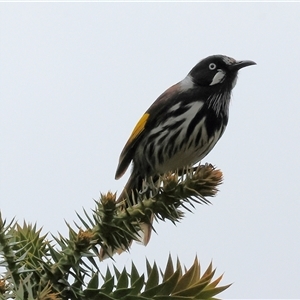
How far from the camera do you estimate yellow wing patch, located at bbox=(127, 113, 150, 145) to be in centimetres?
576

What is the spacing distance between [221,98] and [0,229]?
168 inches

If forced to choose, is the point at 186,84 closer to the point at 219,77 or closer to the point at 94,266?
the point at 219,77

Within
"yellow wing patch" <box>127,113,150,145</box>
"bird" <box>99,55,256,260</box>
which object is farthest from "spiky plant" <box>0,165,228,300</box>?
"yellow wing patch" <box>127,113,150,145</box>

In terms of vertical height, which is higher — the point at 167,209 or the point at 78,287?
the point at 167,209

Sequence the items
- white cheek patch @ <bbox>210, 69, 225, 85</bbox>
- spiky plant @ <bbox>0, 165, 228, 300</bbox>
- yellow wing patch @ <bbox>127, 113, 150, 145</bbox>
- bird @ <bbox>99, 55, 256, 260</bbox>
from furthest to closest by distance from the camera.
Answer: white cheek patch @ <bbox>210, 69, 225, 85</bbox>
yellow wing patch @ <bbox>127, 113, 150, 145</bbox>
bird @ <bbox>99, 55, 256, 260</bbox>
spiky plant @ <bbox>0, 165, 228, 300</bbox>

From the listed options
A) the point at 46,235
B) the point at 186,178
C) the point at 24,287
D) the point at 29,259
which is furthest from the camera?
the point at 186,178

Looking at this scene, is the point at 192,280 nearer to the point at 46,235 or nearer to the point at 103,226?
the point at 103,226

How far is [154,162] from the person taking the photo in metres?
5.56

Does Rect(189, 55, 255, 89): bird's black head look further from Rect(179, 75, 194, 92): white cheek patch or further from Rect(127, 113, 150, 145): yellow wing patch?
Rect(127, 113, 150, 145): yellow wing patch

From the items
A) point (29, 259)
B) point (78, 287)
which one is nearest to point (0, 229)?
point (29, 259)

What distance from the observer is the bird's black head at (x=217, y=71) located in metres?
5.85

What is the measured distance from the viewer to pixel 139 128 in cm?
580

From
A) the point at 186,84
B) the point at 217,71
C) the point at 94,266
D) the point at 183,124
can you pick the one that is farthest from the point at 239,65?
the point at 94,266

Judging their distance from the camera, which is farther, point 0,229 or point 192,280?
point 192,280
